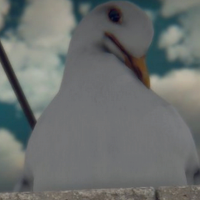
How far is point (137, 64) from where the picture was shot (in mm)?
1877

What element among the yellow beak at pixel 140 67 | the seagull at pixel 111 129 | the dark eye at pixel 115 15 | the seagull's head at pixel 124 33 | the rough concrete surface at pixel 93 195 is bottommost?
the rough concrete surface at pixel 93 195

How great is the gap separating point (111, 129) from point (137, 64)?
1.15 feet

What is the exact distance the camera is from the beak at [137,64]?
73.5 inches

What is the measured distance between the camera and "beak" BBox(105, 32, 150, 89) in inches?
73.5

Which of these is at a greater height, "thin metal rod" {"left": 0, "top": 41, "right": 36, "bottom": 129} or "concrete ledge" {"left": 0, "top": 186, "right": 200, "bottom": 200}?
"thin metal rod" {"left": 0, "top": 41, "right": 36, "bottom": 129}

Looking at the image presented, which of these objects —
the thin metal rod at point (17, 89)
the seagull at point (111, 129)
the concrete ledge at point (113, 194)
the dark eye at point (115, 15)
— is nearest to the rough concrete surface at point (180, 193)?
the concrete ledge at point (113, 194)

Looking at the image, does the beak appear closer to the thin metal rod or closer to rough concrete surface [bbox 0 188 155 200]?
rough concrete surface [bbox 0 188 155 200]

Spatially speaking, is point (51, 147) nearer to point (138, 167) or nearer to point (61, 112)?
point (61, 112)

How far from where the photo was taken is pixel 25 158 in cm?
177

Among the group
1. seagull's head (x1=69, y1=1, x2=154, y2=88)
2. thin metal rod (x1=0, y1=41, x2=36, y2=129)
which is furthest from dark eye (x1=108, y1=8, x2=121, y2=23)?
thin metal rod (x1=0, y1=41, x2=36, y2=129)

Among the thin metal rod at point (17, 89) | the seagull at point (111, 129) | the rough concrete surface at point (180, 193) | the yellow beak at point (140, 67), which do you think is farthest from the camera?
the thin metal rod at point (17, 89)

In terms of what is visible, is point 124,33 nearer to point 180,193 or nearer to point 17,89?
point 180,193

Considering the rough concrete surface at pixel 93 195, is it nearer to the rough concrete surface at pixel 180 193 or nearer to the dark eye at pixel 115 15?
the rough concrete surface at pixel 180 193

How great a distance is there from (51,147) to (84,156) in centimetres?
12
